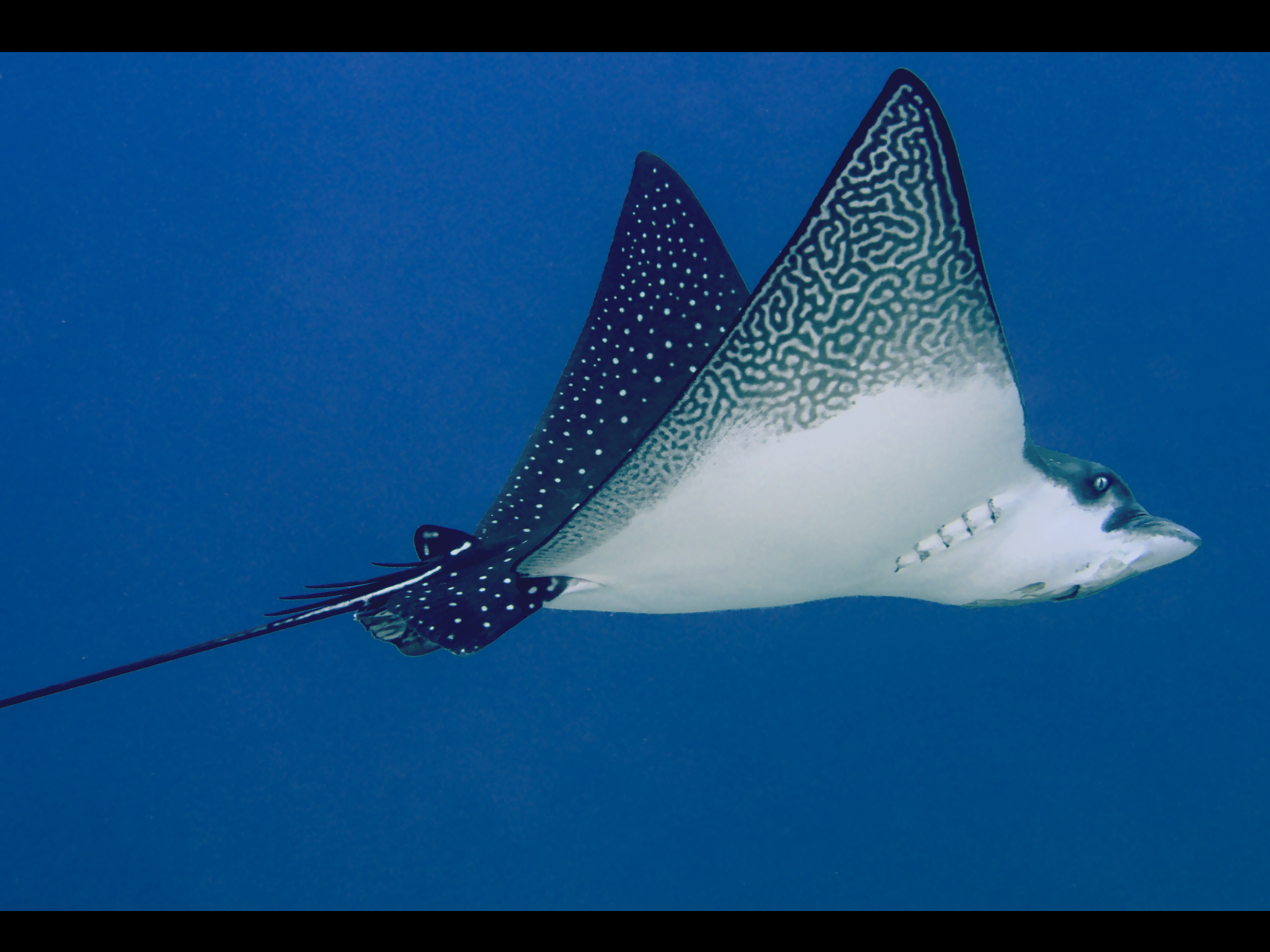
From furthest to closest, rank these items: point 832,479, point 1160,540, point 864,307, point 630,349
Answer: point 630,349 < point 1160,540 < point 832,479 < point 864,307

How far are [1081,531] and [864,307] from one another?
0.68m

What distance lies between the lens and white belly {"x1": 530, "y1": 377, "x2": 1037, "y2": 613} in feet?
3.59

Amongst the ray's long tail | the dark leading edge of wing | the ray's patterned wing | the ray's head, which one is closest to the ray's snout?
the ray's head

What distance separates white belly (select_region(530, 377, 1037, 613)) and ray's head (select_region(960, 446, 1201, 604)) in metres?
0.06

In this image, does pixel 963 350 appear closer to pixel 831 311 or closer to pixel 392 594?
pixel 831 311

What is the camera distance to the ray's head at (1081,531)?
4.17 feet

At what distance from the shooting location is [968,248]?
0.95 metres

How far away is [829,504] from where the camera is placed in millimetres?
1188

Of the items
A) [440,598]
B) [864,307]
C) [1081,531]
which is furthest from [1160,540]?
[440,598]

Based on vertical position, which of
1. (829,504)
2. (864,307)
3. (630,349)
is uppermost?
(630,349)

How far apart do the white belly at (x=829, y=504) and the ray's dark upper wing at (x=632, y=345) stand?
1.18ft

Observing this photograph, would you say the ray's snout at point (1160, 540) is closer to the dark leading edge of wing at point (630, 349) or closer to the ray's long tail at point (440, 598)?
the dark leading edge of wing at point (630, 349)

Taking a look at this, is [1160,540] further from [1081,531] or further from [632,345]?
[632,345]

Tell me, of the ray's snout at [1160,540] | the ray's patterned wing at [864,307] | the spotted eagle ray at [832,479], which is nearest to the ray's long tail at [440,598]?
the spotted eagle ray at [832,479]
